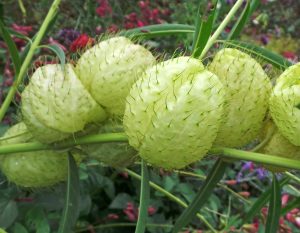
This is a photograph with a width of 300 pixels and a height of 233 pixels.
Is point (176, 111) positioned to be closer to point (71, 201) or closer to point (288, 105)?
point (288, 105)

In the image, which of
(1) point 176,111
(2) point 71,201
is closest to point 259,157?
(1) point 176,111

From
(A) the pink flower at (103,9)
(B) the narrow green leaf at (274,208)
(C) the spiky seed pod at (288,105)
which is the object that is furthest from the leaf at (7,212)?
(A) the pink flower at (103,9)

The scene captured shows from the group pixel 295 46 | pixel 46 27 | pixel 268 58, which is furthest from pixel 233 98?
pixel 295 46

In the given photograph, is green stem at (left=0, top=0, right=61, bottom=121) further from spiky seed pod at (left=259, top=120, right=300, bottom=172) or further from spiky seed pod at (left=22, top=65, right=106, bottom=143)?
spiky seed pod at (left=259, top=120, right=300, bottom=172)

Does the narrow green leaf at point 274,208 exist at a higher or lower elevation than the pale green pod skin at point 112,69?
lower

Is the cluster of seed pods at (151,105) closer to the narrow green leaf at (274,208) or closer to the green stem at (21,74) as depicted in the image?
the green stem at (21,74)

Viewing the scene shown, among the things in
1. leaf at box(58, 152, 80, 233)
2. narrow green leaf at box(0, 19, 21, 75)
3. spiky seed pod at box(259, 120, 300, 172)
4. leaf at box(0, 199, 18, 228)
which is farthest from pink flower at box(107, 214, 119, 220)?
spiky seed pod at box(259, 120, 300, 172)
